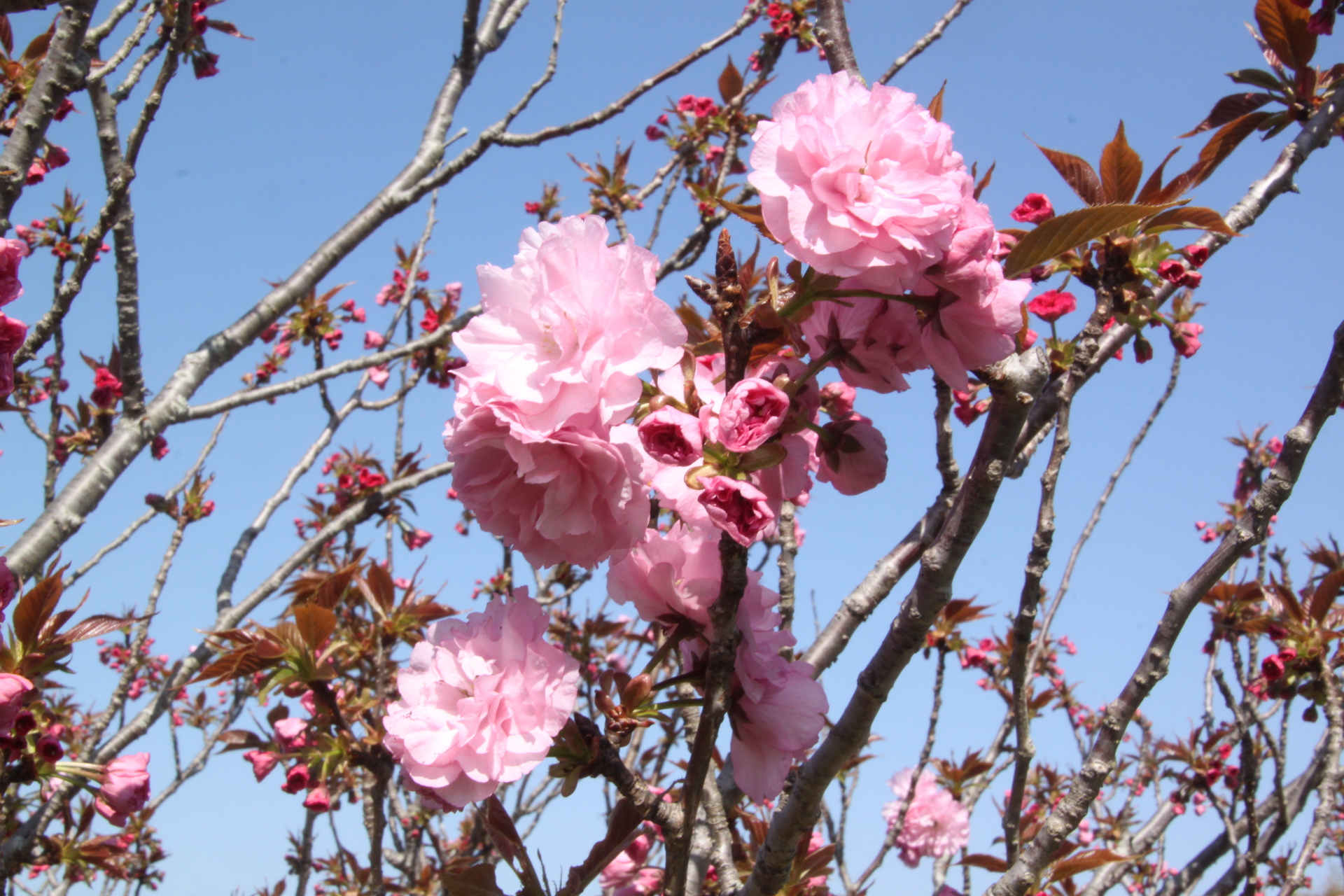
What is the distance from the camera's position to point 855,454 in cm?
99

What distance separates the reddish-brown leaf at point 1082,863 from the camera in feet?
4.42

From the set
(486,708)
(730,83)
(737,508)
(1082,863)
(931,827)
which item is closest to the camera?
(737,508)

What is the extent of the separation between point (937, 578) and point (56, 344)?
175 inches

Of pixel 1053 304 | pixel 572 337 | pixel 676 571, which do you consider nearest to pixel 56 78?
pixel 572 337

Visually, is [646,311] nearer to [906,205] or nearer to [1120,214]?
[906,205]

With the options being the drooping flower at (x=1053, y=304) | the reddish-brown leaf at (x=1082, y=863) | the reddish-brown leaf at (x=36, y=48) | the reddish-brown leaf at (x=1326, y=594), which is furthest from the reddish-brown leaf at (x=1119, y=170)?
the reddish-brown leaf at (x=36, y=48)

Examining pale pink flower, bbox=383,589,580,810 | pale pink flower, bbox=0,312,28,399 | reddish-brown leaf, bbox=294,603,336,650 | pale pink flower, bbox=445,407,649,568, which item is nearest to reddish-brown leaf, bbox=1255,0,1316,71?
pale pink flower, bbox=445,407,649,568

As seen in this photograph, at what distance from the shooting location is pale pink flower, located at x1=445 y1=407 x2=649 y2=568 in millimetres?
807

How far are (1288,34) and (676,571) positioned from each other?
7.60 feet

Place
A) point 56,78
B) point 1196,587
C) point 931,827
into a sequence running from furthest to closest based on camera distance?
point 931,827, point 56,78, point 1196,587

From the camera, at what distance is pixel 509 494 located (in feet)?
2.90

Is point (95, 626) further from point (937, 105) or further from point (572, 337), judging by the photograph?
point (937, 105)

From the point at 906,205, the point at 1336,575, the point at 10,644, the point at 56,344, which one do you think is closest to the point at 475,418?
the point at 906,205

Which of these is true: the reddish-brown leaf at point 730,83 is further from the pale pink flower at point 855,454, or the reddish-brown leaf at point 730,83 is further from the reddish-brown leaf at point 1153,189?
the pale pink flower at point 855,454
